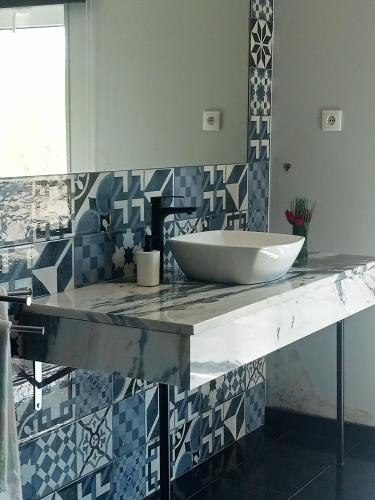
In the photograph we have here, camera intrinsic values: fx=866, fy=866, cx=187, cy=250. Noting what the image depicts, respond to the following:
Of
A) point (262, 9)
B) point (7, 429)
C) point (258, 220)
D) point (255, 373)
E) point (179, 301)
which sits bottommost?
point (255, 373)

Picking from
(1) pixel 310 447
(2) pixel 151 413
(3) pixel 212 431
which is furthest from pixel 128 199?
(1) pixel 310 447

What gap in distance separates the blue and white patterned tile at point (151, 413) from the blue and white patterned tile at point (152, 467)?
0.03 meters

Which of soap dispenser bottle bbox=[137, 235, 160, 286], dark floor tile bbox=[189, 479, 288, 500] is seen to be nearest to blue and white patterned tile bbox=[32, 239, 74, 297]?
soap dispenser bottle bbox=[137, 235, 160, 286]

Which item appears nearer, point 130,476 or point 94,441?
point 94,441

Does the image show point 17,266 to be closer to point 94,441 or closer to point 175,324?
point 175,324

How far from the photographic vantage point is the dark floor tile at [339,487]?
2.96 meters

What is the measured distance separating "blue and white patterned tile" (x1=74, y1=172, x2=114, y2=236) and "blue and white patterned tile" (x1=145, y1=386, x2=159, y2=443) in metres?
0.62

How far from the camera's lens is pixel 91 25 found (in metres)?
2.59

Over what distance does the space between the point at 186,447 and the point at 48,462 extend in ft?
2.59

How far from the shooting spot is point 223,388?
3.36 metres

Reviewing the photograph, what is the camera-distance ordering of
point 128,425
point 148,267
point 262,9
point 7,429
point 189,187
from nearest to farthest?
1. point 7,429
2. point 148,267
3. point 128,425
4. point 189,187
5. point 262,9

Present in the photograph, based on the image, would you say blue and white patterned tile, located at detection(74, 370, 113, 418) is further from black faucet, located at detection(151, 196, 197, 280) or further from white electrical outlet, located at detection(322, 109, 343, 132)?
white electrical outlet, located at detection(322, 109, 343, 132)

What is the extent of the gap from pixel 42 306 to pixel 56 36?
0.77 m

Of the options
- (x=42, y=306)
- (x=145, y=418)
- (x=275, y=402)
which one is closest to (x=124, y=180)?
(x=42, y=306)
